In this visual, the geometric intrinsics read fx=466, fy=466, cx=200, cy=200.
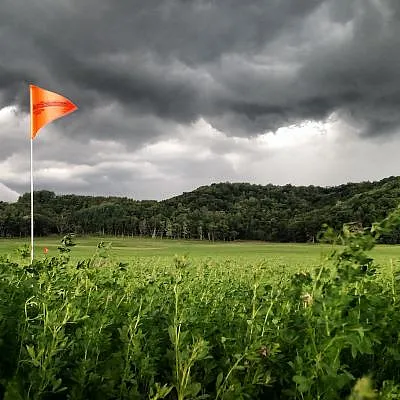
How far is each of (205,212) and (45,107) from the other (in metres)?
158

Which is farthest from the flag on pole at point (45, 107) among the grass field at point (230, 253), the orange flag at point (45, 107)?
the grass field at point (230, 253)

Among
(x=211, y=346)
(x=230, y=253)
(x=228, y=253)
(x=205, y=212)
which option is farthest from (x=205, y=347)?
(x=205, y=212)

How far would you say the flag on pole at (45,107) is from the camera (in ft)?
50.4

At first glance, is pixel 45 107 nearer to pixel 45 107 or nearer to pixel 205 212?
pixel 45 107

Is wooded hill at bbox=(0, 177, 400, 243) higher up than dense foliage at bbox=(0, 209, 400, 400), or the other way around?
wooded hill at bbox=(0, 177, 400, 243)

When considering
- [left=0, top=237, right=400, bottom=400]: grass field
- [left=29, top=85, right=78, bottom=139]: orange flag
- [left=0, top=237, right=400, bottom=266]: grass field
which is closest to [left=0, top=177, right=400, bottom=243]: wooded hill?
[left=0, top=237, right=400, bottom=266]: grass field

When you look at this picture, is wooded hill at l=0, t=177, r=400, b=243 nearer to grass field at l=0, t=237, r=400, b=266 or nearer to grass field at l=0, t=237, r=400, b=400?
grass field at l=0, t=237, r=400, b=266

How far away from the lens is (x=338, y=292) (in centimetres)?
290

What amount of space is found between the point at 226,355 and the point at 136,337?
0.64 metres

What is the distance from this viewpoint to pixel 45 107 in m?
15.6

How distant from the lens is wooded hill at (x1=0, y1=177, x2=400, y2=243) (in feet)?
433

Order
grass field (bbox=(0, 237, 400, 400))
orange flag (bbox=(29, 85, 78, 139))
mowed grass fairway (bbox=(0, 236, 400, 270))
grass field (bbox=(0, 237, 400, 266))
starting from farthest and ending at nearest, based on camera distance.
A: orange flag (bbox=(29, 85, 78, 139))
grass field (bbox=(0, 237, 400, 266))
mowed grass fairway (bbox=(0, 236, 400, 270))
grass field (bbox=(0, 237, 400, 400))

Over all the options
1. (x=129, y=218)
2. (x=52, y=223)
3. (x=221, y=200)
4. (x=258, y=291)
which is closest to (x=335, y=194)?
(x=221, y=200)

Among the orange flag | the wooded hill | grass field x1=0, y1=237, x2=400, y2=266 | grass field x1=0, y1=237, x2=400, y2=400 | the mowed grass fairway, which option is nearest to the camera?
grass field x1=0, y1=237, x2=400, y2=400
